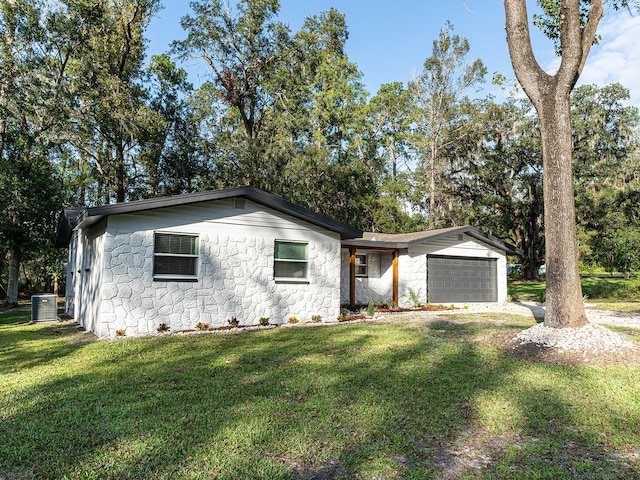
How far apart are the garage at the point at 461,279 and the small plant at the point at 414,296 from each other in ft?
2.02

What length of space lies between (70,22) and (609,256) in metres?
28.5

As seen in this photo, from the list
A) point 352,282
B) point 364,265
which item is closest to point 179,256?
point 352,282

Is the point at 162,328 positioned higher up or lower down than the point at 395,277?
lower down

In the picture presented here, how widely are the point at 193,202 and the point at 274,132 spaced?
57.2 ft

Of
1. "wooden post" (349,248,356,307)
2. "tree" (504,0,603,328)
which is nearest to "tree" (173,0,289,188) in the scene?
"wooden post" (349,248,356,307)

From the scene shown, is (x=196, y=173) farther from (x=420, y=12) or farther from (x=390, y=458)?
(x=390, y=458)

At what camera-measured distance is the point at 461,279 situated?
16.9 meters

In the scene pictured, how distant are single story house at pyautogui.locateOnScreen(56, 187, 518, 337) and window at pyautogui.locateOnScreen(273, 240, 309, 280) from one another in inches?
1.0

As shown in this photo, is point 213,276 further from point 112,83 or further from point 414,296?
point 112,83

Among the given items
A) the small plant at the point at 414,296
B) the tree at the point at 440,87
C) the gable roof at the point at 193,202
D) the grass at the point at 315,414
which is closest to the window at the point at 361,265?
the small plant at the point at 414,296

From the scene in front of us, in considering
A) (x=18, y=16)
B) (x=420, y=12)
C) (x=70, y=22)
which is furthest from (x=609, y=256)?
(x=18, y=16)

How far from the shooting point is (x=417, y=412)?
4293mm

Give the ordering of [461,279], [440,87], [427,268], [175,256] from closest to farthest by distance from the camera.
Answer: [175,256] → [427,268] → [461,279] → [440,87]

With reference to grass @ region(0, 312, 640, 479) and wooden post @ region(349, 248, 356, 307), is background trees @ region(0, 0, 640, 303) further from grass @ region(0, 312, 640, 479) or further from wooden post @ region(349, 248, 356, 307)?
grass @ region(0, 312, 640, 479)
